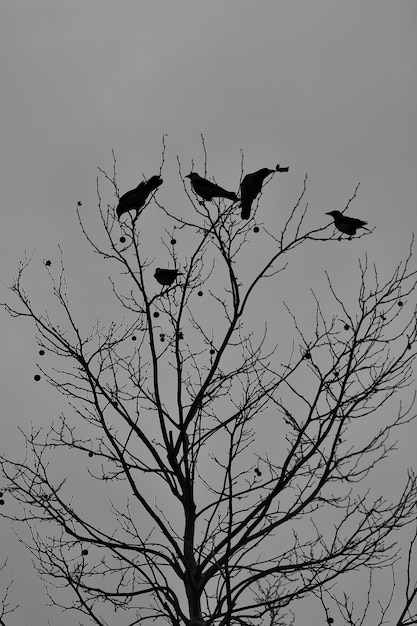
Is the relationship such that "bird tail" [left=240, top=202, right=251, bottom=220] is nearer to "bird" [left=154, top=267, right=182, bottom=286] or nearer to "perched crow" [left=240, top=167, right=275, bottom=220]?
"perched crow" [left=240, top=167, right=275, bottom=220]

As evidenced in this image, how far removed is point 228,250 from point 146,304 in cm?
82

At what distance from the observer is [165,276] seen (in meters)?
7.33

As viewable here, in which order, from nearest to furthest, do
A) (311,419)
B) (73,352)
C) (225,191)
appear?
(311,419), (73,352), (225,191)

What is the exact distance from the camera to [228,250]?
6.61 metres

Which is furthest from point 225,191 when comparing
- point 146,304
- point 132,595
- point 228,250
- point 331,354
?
point 132,595

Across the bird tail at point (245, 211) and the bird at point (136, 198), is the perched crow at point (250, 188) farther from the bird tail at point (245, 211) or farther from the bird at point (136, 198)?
the bird at point (136, 198)

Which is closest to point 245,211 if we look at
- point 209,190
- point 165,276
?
point 209,190

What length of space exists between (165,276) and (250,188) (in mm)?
1115

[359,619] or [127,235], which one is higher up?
[127,235]

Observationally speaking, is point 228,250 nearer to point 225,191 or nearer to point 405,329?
point 225,191

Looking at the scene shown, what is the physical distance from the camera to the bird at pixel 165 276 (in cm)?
721

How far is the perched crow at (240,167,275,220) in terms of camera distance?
6980 mm

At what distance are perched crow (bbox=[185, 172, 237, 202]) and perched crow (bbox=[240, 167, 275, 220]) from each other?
0.36 feet

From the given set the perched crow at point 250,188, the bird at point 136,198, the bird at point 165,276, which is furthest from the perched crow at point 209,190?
the bird at point 165,276
